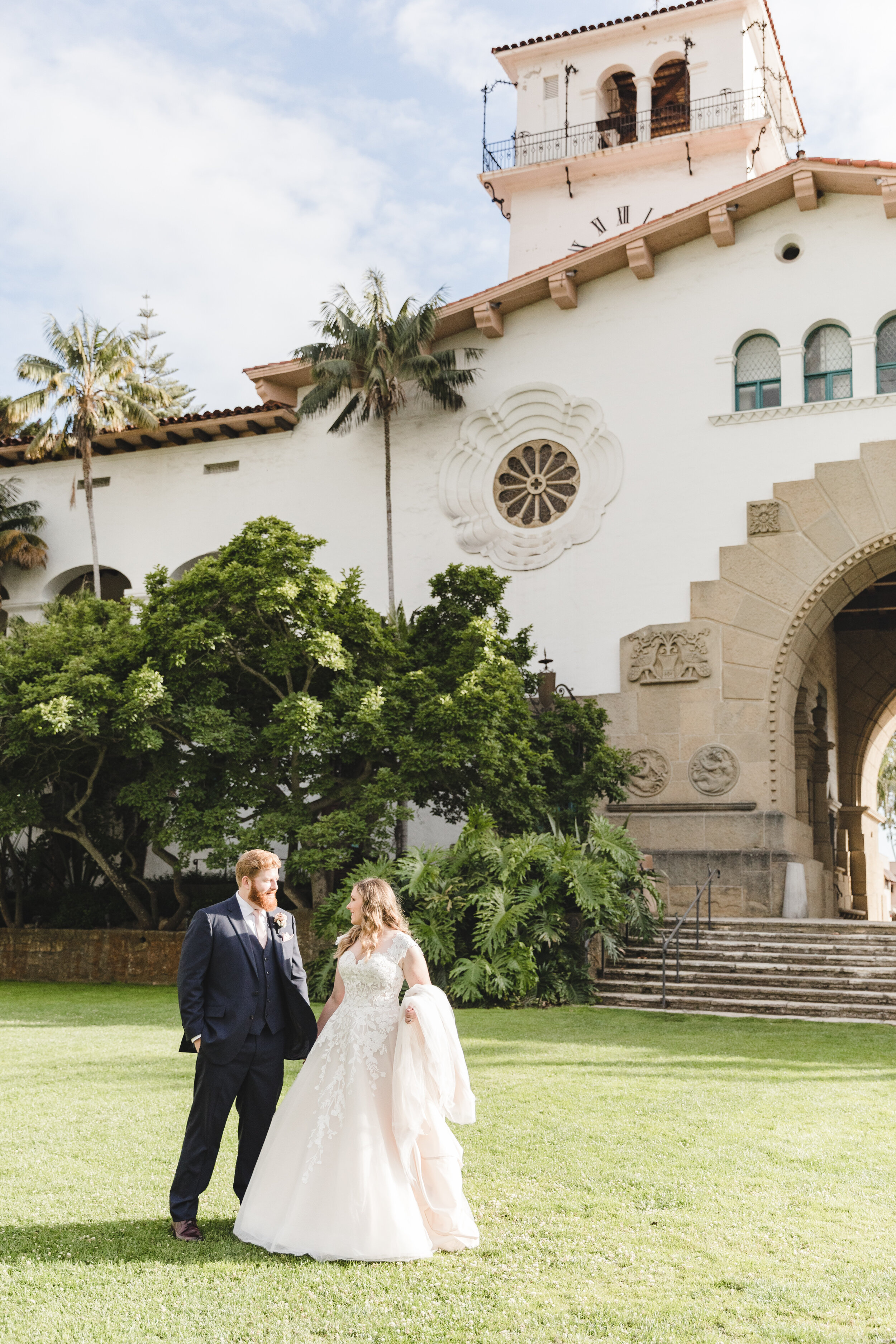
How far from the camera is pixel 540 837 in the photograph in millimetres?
17234

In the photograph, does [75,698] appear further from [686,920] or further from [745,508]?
[745,508]

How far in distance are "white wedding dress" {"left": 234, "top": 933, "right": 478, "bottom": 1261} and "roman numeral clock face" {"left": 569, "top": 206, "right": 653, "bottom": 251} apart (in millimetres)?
28367

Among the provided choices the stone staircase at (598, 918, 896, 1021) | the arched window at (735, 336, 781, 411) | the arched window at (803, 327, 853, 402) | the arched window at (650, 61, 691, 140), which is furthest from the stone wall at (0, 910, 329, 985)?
the arched window at (650, 61, 691, 140)

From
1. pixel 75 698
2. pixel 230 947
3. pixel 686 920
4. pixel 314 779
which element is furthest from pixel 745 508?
pixel 230 947

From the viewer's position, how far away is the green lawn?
4594mm

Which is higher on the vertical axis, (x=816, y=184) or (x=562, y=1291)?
(x=816, y=184)

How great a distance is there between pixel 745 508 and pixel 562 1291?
734 inches

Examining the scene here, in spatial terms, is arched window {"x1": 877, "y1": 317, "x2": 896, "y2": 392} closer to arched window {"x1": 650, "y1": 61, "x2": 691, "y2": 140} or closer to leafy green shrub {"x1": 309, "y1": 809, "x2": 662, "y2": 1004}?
leafy green shrub {"x1": 309, "y1": 809, "x2": 662, "y2": 1004}

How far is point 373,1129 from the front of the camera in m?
5.44

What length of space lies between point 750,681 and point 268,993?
1702 cm

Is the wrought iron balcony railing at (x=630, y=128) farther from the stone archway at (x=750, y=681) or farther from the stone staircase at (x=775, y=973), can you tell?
the stone staircase at (x=775, y=973)

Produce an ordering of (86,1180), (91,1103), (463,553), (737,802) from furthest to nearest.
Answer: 1. (463,553)
2. (737,802)
3. (91,1103)
4. (86,1180)

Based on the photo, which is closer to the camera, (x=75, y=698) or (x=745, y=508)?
(x=75, y=698)

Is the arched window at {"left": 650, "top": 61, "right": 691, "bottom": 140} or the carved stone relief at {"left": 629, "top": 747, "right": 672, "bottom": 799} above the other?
the arched window at {"left": 650, "top": 61, "right": 691, "bottom": 140}
